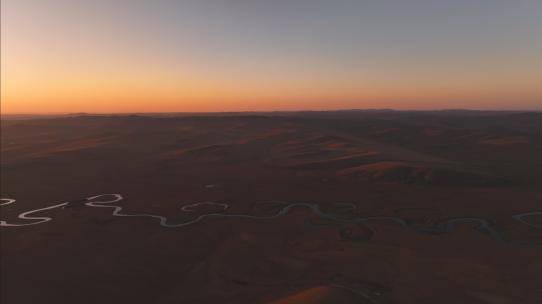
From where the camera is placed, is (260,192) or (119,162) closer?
(260,192)

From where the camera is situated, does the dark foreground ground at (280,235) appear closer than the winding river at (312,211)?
Yes

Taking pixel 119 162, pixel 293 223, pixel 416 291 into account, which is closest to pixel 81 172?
pixel 119 162

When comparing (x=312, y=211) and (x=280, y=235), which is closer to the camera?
(x=280, y=235)

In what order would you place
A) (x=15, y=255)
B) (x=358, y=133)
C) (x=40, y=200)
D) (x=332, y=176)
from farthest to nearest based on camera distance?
(x=358, y=133) → (x=332, y=176) → (x=40, y=200) → (x=15, y=255)

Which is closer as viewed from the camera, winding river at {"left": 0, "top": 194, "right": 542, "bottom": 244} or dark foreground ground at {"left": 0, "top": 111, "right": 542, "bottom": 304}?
dark foreground ground at {"left": 0, "top": 111, "right": 542, "bottom": 304}

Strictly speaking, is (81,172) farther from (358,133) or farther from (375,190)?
(358,133)

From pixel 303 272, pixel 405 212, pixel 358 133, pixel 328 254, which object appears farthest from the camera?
pixel 358 133

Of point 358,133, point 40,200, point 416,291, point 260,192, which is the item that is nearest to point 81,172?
point 40,200
